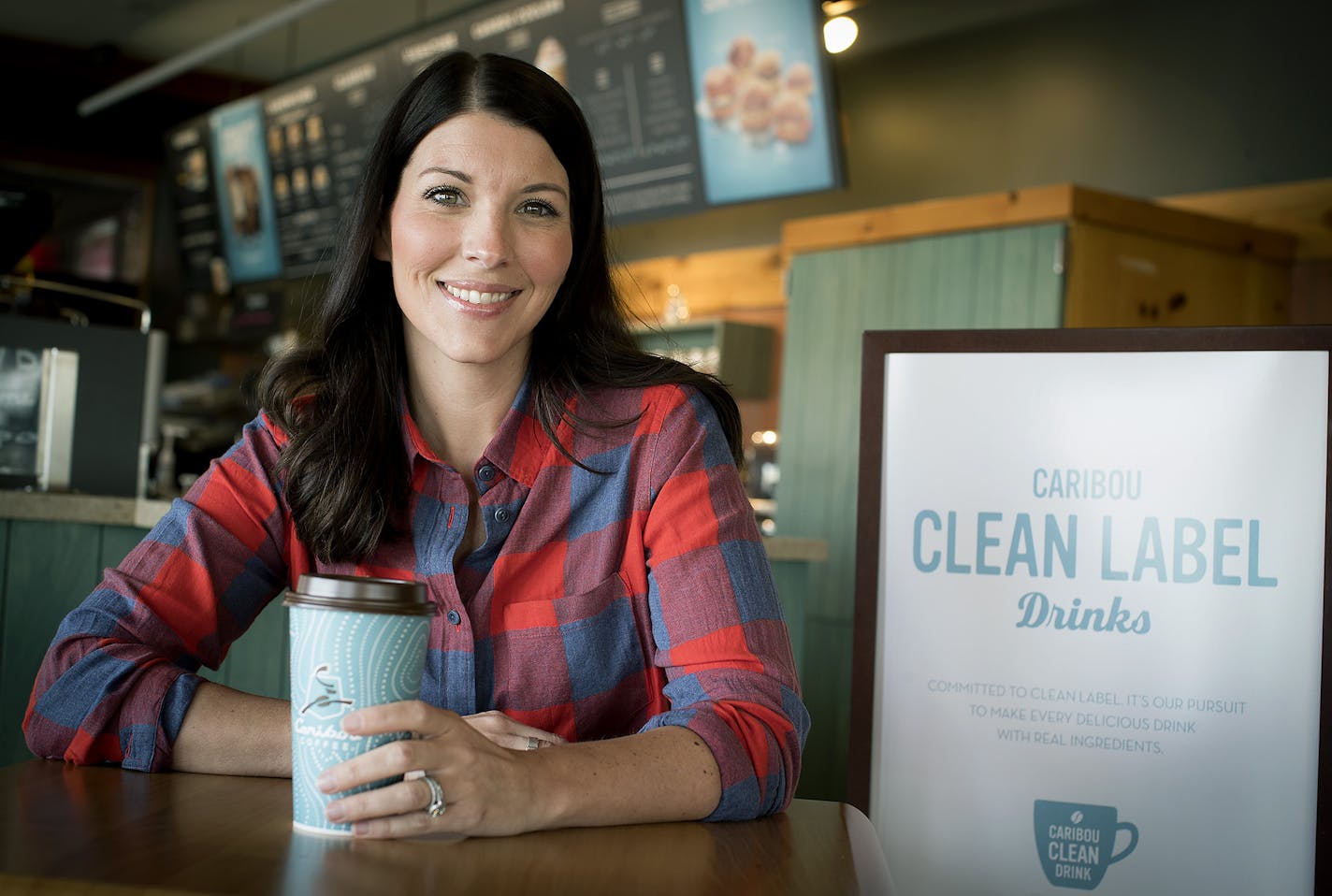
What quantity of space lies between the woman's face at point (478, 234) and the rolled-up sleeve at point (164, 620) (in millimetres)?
230

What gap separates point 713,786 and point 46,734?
23.0 inches

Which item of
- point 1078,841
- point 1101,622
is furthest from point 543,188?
point 1078,841

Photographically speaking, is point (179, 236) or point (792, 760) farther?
point (179, 236)

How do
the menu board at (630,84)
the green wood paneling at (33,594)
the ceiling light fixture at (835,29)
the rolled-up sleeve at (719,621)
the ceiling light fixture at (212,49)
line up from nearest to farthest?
1. the rolled-up sleeve at (719,621)
2. the green wood paneling at (33,594)
3. the ceiling light fixture at (835,29)
4. the menu board at (630,84)
5. the ceiling light fixture at (212,49)

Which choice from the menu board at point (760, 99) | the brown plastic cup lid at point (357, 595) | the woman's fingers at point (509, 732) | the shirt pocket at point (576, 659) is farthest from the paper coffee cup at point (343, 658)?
the menu board at point (760, 99)

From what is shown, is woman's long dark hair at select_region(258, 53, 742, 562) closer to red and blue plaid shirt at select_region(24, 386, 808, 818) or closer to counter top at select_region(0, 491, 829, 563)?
red and blue plaid shirt at select_region(24, 386, 808, 818)

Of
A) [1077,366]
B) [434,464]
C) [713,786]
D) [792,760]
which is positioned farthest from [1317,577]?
[434,464]

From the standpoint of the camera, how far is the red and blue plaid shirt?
117 centimetres

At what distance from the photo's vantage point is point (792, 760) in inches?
43.9

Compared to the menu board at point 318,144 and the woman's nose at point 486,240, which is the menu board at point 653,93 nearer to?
the menu board at point 318,144

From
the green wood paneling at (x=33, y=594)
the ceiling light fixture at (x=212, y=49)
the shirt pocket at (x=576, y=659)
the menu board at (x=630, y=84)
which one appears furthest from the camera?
the ceiling light fixture at (x=212, y=49)

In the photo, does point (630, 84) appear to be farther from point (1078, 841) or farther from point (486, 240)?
point (1078, 841)

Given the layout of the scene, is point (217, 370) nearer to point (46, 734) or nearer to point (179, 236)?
point (179, 236)

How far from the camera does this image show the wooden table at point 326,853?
75 centimetres
